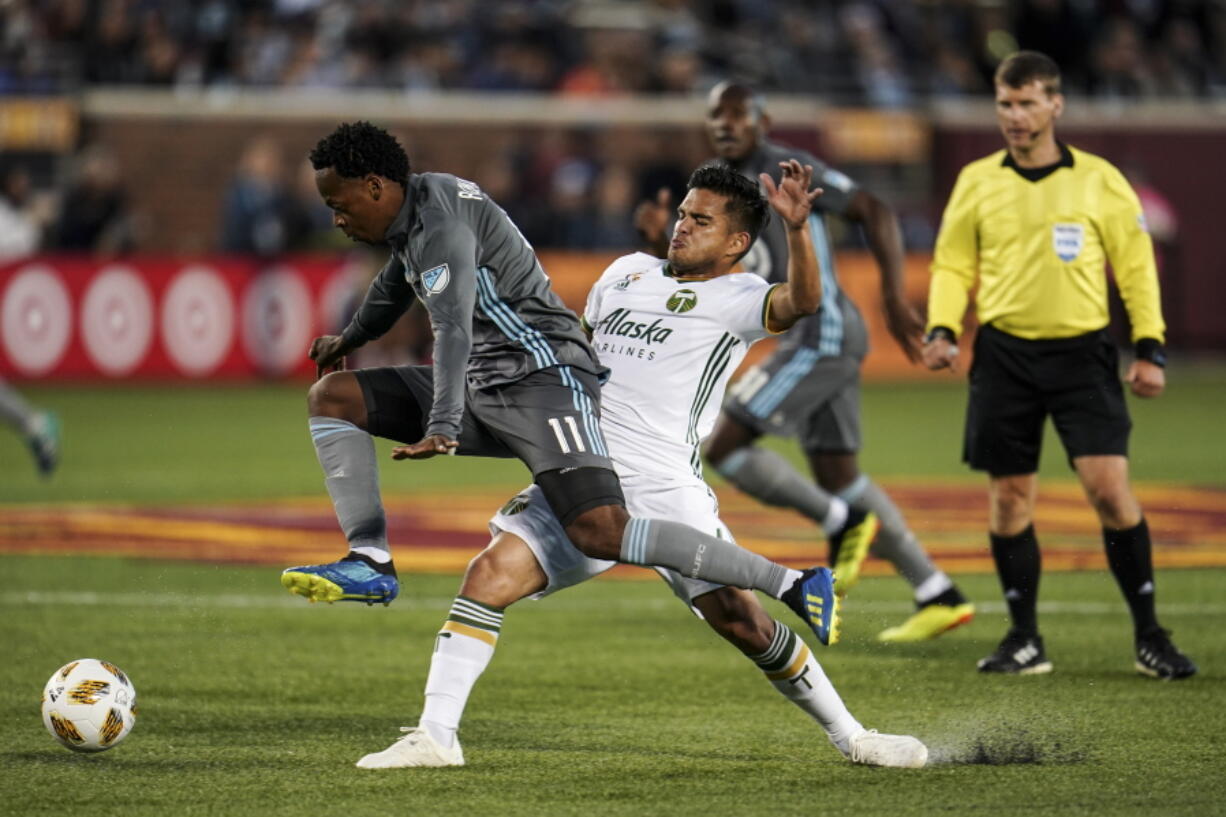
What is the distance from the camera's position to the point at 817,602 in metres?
5.66

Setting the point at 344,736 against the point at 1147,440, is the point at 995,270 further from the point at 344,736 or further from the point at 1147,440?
the point at 1147,440

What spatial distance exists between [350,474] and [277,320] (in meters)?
14.9

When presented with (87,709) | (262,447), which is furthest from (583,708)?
(262,447)

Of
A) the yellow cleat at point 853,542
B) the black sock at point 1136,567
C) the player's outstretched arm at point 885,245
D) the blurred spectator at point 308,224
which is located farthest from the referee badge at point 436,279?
the blurred spectator at point 308,224

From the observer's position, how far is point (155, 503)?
12875 mm

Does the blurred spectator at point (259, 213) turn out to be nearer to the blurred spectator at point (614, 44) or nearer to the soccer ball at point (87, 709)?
the blurred spectator at point (614, 44)

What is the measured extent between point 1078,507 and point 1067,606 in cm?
353

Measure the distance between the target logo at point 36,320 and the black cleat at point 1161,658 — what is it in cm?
1455

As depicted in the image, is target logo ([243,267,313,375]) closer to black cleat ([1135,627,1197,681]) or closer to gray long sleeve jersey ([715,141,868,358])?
gray long sleeve jersey ([715,141,868,358])

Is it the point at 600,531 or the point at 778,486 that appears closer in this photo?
the point at 600,531

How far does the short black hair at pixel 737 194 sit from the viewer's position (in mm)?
6156

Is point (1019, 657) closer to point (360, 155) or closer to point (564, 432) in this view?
point (564, 432)

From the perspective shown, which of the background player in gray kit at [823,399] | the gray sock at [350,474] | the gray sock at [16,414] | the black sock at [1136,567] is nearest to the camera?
the gray sock at [350,474]

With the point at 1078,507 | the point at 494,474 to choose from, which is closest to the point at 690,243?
the point at 1078,507
